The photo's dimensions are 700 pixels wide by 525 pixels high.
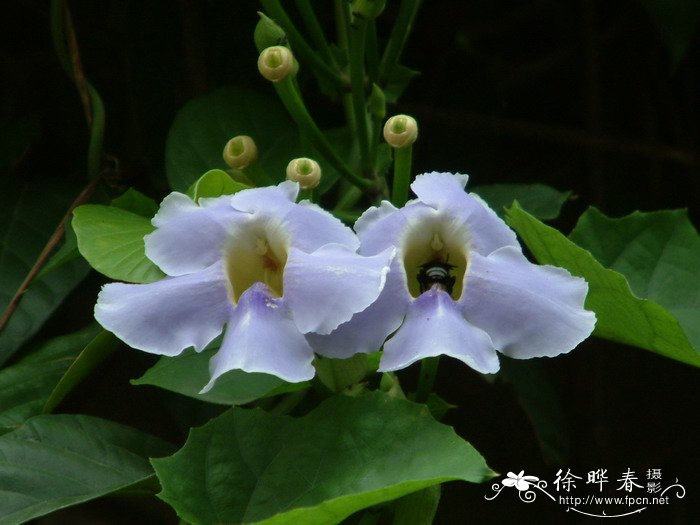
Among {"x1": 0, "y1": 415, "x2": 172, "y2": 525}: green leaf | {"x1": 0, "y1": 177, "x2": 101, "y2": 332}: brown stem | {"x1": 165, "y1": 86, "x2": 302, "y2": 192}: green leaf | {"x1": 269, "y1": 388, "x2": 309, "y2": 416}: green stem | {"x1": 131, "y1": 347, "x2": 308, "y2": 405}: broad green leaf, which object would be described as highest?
{"x1": 165, "y1": 86, "x2": 302, "y2": 192}: green leaf

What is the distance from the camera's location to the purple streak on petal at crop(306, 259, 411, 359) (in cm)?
68

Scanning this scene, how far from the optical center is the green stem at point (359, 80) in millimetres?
883

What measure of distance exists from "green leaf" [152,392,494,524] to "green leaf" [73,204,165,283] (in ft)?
0.45

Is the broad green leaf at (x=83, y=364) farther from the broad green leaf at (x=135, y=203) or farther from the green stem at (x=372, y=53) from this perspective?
Result: the green stem at (x=372, y=53)

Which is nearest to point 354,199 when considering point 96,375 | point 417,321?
point 417,321

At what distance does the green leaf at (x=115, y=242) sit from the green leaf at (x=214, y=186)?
0.22ft

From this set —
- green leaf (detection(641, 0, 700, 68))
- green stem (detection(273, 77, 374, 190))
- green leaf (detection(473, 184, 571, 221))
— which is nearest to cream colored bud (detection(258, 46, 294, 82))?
green stem (detection(273, 77, 374, 190))

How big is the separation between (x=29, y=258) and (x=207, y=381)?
36cm

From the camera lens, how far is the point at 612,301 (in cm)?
81

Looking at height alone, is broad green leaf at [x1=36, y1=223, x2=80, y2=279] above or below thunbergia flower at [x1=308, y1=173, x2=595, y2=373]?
below

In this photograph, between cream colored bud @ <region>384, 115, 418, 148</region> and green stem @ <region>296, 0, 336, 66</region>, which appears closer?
cream colored bud @ <region>384, 115, 418, 148</region>

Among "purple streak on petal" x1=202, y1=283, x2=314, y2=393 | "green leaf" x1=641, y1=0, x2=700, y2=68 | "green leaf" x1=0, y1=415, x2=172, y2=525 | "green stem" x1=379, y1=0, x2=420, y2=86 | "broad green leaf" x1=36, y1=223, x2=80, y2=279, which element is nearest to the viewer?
"purple streak on petal" x1=202, y1=283, x2=314, y2=393

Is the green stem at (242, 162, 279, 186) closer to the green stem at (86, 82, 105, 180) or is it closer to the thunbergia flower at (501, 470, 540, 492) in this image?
the green stem at (86, 82, 105, 180)

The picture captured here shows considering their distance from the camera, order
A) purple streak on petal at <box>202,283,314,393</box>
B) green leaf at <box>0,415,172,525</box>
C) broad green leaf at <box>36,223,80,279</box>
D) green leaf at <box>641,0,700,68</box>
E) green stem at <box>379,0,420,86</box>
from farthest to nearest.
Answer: green leaf at <box>641,0,700,68</box> → green stem at <box>379,0,420,86</box> → broad green leaf at <box>36,223,80,279</box> → green leaf at <box>0,415,172,525</box> → purple streak on petal at <box>202,283,314,393</box>
